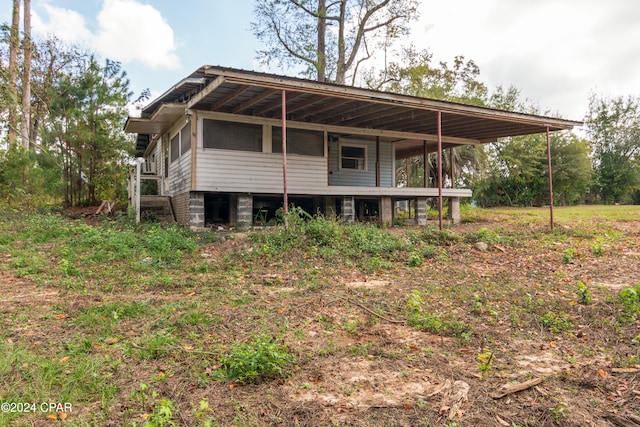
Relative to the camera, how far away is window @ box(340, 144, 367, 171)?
1405 centimetres

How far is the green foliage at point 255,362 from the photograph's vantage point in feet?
9.03

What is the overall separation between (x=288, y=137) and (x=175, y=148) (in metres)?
3.81

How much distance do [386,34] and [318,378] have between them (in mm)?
22681

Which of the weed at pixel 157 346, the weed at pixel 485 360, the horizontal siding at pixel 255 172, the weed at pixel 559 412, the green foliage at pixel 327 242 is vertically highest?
the horizontal siding at pixel 255 172

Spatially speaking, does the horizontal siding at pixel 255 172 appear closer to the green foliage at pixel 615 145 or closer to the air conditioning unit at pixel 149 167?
the air conditioning unit at pixel 149 167

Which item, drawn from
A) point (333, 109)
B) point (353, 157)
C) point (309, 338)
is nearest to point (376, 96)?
point (333, 109)

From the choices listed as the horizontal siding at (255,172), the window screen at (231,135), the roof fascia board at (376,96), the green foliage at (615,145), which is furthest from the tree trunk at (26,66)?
the green foliage at (615,145)

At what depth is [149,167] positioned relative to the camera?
19.2m

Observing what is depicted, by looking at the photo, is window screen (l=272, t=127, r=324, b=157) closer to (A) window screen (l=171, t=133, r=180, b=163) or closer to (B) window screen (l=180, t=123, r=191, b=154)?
(B) window screen (l=180, t=123, r=191, b=154)

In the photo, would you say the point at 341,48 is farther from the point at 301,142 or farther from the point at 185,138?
the point at 185,138

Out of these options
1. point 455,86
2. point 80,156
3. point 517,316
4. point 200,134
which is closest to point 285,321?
point 517,316

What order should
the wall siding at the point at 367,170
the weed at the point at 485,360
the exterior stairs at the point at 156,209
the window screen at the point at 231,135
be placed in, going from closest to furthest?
the weed at the point at 485,360 → the window screen at the point at 231,135 → the exterior stairs at the point at 156,209 → the wall siding at the point at 367,170

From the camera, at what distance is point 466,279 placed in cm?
590

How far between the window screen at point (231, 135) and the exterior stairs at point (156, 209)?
3218mm
